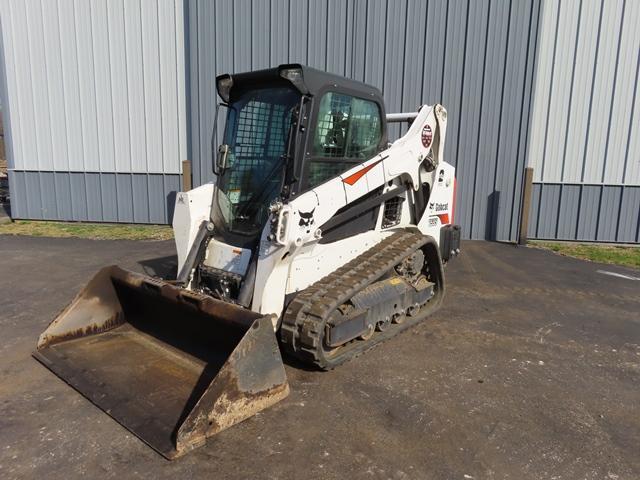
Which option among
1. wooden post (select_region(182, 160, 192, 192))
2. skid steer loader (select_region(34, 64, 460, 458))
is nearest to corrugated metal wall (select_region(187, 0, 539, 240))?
wooden post (select_region(182, 160, 192, 192))

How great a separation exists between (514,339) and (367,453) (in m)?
2.60

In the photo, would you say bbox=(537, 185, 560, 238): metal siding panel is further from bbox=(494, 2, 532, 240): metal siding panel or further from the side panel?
the side panel

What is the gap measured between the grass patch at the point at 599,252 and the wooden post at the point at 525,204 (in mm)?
359

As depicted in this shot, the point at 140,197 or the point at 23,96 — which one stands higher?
the point at 23,96

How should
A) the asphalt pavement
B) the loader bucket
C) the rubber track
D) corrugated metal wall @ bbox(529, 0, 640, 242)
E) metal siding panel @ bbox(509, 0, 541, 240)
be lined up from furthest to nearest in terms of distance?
1. corrugated metal wall @ bbox(529, 0, 640, 242)
2. metal siding panel @ bbox(509, 0, 541, 240)
3. the rubber track
4. the loader bucket
5. the asphalt pavement

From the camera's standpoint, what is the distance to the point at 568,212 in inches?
412

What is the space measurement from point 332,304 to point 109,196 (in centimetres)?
1014

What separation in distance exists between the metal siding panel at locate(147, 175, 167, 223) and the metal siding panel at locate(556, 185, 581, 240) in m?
9.51

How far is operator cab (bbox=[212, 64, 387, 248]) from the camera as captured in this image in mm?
4016

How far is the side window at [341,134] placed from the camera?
13.7ft

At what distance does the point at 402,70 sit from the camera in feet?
33.9

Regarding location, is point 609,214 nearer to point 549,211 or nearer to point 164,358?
point 549,211

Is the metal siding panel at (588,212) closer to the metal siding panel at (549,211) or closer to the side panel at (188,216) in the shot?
the metal siding panel at (549,211)

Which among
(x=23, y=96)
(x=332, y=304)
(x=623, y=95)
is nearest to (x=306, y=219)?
(x=332, y=304)
